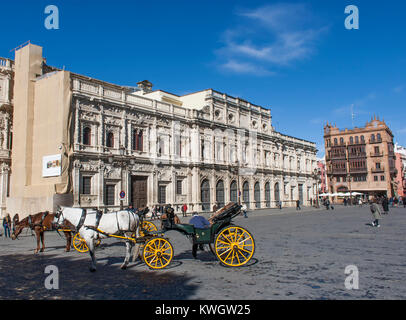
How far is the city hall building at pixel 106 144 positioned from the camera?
25.1 m

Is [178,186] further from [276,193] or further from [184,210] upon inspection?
[276,193]

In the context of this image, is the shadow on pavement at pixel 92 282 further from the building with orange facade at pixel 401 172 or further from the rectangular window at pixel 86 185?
the building with orange facade at pixel 401 172

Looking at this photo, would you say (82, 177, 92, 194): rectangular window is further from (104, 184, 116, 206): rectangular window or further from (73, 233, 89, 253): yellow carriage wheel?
(73, 233, 89, 253): yellow carriage wheel

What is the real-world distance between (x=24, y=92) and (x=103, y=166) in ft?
27.4

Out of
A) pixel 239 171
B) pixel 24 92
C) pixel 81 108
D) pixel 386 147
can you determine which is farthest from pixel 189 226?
pixel 386 147

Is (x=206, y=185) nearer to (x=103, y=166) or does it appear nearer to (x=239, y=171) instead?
(x=239, y=171)

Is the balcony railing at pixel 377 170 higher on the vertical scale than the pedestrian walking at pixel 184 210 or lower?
higher

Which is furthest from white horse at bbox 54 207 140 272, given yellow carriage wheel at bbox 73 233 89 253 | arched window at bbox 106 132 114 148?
arched window at bbox 106 132 114 148

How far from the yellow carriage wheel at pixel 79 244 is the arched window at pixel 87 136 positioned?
16.4 meters

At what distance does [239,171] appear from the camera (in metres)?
42.3

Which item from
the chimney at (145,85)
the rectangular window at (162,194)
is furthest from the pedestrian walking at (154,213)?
the chimney at (145,85)

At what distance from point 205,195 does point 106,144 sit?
13.1 m

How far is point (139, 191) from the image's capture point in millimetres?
30594

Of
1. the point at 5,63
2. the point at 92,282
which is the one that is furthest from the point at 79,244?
the point at 5,63
